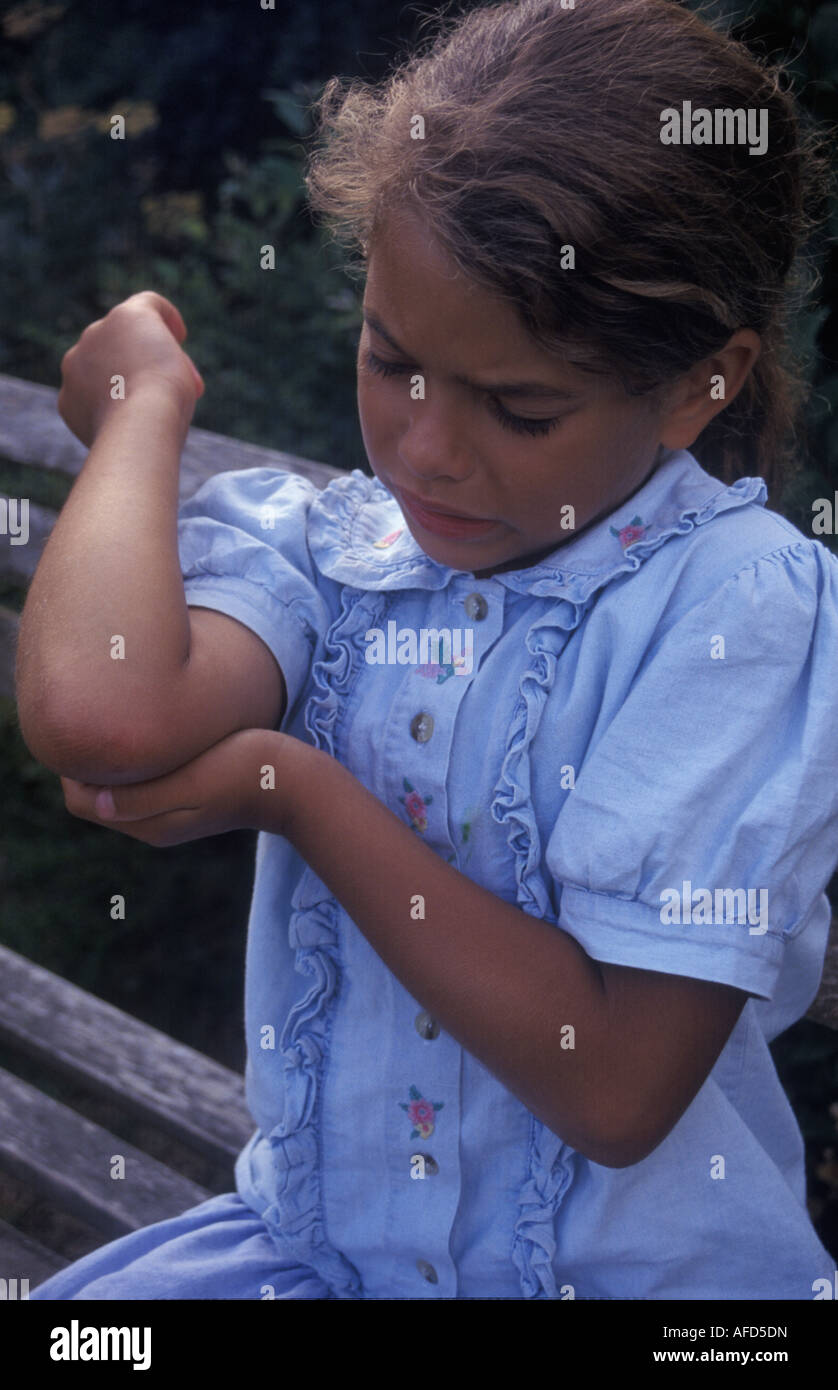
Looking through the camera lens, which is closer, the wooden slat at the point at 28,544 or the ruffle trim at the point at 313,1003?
the ruffle trim at the point at 313,1003

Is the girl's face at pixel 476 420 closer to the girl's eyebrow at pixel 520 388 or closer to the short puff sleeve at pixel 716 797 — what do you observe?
the girl's eyebrow at pixel 520 388

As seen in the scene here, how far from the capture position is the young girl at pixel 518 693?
4.20 ft

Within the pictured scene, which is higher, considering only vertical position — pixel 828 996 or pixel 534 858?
pixel 534 858

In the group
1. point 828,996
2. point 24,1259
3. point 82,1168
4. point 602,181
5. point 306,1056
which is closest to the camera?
point 602,181

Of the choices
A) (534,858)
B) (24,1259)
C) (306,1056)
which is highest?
(534,858)

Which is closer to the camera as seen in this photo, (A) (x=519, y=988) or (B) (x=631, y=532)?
(A) (x=519, y=988)

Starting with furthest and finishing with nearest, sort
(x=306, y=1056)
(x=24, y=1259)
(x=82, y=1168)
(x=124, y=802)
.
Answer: (x=82, y=1168)
(x=24, y=1259)
(x=306, y=1056)
(x=124, y=802)

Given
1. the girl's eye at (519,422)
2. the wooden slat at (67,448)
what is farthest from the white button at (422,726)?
the wooden slat at (67,448)

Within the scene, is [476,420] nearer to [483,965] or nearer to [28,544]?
[483,965]

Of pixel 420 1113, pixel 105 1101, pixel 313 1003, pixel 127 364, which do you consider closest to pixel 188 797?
pixel 313 1003

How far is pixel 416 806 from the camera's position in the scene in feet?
4.89

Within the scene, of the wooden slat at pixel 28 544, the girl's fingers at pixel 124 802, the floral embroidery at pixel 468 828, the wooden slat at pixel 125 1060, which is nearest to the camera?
the girl's fingers at pixel 124 802

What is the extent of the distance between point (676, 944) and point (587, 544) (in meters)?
0.43
